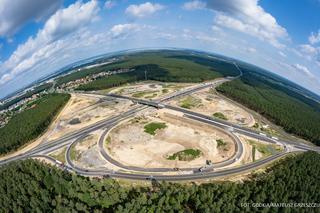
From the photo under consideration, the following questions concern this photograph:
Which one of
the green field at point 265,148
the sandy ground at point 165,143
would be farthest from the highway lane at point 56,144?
the green field at point 265,148

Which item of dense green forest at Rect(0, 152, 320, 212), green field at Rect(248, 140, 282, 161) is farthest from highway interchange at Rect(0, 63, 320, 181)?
dense green forest at Rect(0, 152, 320, 212)

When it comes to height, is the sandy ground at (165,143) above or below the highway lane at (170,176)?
above

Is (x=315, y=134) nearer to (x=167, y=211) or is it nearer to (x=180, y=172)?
(x=180, y=172)

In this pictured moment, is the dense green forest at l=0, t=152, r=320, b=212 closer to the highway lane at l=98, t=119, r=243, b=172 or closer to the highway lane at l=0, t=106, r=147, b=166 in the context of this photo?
the highway lane at l=98, t=119, r=243, b=172

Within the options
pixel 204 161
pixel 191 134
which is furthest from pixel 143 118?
pixel 204 161

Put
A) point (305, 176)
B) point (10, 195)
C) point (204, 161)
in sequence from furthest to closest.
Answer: point (204, 161)
point (305, 176)
point (10, 195)

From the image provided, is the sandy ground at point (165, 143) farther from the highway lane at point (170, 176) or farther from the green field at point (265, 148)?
the green field at point (265, 148)
